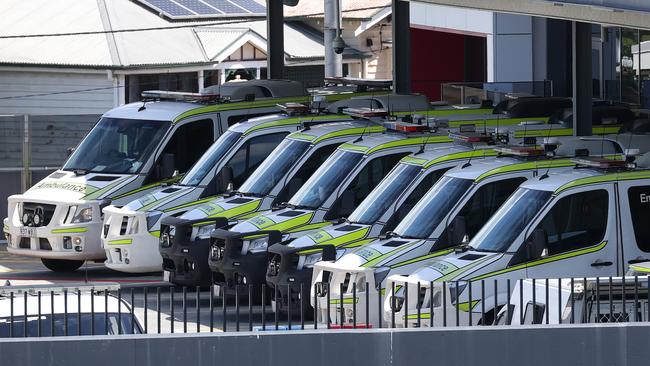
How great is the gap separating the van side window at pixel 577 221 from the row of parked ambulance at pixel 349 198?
1 cm

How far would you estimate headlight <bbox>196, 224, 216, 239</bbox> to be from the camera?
20.8 m

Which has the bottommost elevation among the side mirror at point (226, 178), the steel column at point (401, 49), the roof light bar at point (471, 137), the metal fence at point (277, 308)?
the metal fence at point (277, 308)

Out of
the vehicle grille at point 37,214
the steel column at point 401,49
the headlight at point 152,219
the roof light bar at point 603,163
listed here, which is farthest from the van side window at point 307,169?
the steel column at point 401,49

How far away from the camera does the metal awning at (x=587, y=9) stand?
1752 centimetres

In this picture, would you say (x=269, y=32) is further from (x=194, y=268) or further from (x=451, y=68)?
(x=451, y=68)

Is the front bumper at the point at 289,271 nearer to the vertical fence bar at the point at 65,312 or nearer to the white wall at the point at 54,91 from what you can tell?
the vertical fence bar at the point at 65,312

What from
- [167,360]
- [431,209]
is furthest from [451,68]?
[167,360]

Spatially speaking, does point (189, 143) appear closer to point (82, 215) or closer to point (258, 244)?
point (82, 215)

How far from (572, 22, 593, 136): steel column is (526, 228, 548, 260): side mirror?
581cm

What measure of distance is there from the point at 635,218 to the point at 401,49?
1335 cm

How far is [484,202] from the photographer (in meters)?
17.8

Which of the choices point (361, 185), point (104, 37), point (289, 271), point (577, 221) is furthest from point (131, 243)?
point (104, 37)

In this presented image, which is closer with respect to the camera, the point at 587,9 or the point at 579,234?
the point at 579,234

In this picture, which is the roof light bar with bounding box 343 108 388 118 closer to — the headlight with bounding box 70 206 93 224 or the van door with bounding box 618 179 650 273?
the headlight with bounding box 70 206 93 224
